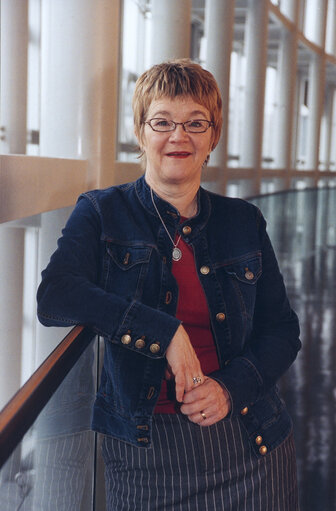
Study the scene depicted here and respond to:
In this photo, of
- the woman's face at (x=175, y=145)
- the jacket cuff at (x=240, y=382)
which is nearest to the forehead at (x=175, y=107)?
the woman's face at (x=175, y=145)

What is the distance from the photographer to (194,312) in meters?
2.27

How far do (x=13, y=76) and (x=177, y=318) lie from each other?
2.98 meters

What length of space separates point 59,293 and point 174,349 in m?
0.35

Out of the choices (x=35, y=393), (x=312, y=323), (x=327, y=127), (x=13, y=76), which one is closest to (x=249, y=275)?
(x=35, y=393)

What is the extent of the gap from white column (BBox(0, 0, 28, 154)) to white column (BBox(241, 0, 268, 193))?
897cm

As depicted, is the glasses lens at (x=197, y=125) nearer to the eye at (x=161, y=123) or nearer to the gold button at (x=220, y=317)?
the eye at (x=161, y=123)

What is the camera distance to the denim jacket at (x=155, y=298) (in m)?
2.04

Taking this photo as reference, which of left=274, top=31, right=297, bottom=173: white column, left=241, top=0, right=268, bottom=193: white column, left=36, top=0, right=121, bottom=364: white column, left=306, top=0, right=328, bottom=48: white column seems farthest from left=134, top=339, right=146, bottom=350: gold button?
left=306, top=0, right=328, bottom=48: white column

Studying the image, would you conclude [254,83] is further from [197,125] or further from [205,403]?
[205,403]

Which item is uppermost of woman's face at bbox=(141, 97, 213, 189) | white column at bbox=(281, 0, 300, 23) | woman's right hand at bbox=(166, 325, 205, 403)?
white column at bbox=(281, 0, 300, 23)

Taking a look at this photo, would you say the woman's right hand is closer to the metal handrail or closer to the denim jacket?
the denim jacket

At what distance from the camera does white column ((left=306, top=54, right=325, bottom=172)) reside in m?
20.5

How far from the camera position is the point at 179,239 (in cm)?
229

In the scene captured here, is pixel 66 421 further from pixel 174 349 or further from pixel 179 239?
pixel 179 239
